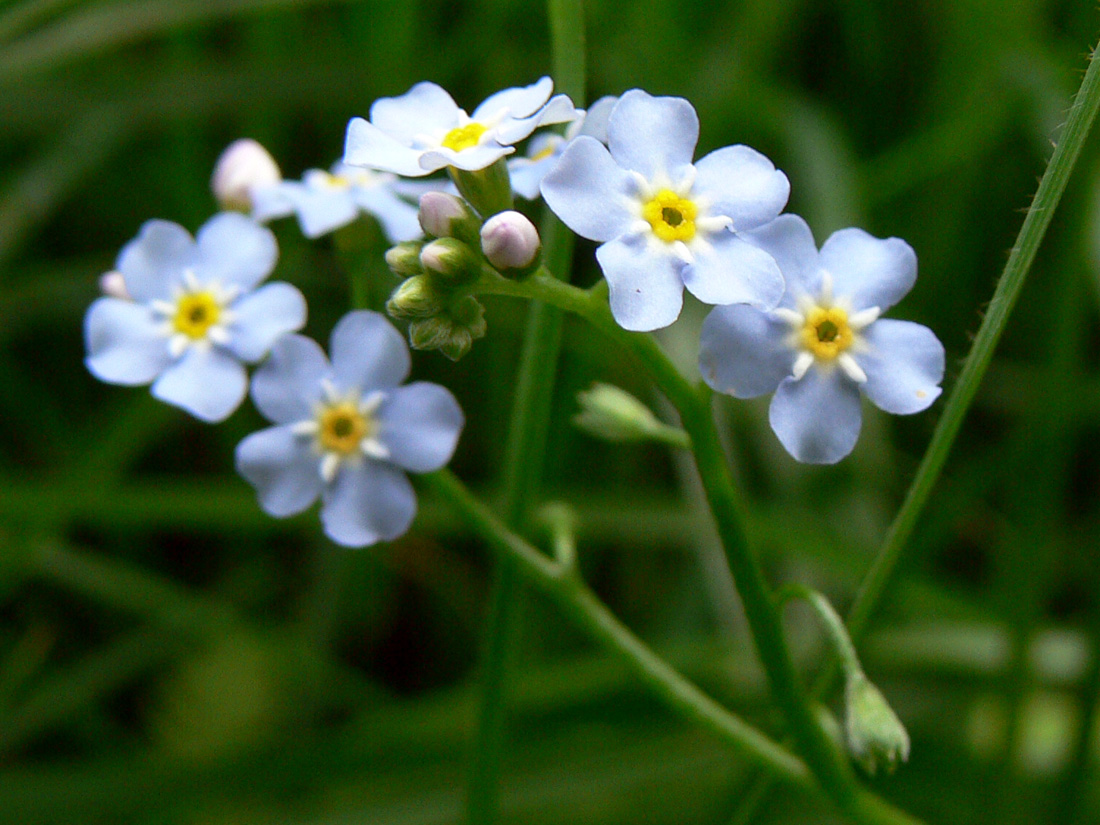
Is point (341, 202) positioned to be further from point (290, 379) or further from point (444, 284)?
point (444, 284)

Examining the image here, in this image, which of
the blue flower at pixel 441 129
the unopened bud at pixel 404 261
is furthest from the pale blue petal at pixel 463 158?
the unopened bud at pixel 404 261

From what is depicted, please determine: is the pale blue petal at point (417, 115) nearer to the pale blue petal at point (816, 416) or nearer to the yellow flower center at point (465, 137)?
the yellow flower center at point (465, 137)

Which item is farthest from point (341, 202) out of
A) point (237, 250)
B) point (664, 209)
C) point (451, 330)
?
point (664, 209)

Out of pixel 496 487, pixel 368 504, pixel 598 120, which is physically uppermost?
pixel 598 120

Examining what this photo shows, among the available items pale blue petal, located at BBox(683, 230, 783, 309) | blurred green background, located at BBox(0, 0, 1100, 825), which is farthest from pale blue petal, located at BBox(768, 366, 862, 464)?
blurred green background, located at BBox(0, 0, 1100, 825)

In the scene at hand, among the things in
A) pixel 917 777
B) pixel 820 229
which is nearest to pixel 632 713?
pixel 917 777

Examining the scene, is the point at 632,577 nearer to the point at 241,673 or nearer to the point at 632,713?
the point at 632,713
